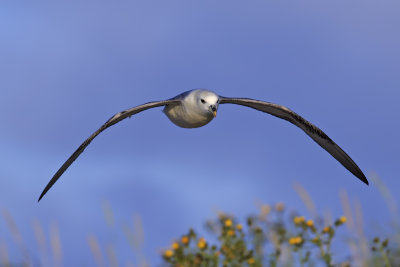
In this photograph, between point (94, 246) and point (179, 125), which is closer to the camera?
point (94, 246)

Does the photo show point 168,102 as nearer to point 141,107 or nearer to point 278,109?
point 141,107

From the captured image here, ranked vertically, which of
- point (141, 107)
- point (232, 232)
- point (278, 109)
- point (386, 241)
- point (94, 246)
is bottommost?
point (94, 246)

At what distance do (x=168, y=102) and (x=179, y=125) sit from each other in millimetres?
514

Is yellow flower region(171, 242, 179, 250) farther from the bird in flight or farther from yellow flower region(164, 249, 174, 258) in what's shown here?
the bird in flight

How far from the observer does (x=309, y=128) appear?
916cm

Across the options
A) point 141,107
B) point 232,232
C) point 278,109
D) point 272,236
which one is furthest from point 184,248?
point 278,109

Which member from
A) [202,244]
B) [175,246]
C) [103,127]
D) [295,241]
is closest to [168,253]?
[175,246]

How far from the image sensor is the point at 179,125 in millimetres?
8375

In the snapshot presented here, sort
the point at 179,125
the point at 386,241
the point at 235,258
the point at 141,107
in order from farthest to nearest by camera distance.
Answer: the point at 179,125 < the point at 141,107 < the point at 386,241 < the point at 235,258

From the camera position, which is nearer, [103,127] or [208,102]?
[103,127]

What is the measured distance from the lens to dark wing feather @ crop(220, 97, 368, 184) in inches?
337

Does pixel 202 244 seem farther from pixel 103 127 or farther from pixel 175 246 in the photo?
pixel 103 127

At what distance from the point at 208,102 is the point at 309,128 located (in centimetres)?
230

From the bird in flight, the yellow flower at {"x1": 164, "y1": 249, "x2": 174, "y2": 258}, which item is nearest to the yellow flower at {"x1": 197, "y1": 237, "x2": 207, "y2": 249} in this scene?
the yellow flower at {"x1": 164, "y1": 249, "x2": 174, "y2": 258}
